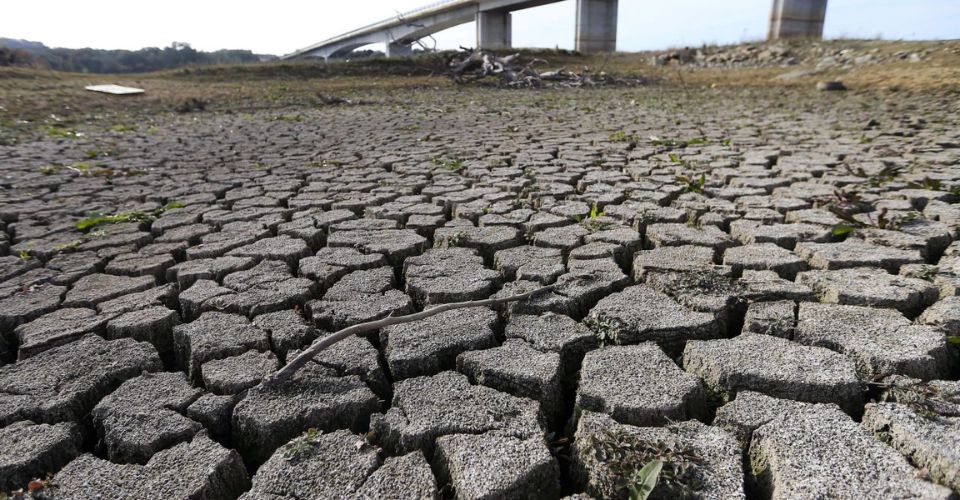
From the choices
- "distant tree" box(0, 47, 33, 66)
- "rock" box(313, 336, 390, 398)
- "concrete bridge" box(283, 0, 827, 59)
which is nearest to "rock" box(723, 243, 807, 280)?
"rock" box(313, 336, 390, 398)

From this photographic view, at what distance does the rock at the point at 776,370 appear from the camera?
127cm

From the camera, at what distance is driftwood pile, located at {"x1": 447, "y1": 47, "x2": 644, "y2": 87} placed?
43.2 feet

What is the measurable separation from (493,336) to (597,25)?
2628cm

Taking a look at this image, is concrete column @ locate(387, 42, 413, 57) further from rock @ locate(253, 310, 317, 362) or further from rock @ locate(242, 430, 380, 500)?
rock @ locate(242, 430, 380, 500)

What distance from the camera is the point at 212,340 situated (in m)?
1.60

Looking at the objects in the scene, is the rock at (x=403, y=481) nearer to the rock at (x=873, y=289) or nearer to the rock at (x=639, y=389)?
the rock at (x=639, y=389)

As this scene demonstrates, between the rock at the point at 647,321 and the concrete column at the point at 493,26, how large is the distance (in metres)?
29.9

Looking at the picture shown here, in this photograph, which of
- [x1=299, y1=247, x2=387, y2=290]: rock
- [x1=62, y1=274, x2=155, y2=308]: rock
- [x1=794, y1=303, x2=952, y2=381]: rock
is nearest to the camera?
[x1=794, y1=303, x2=952, y2=381]: rock

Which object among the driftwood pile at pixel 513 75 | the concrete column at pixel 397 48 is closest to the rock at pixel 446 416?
the driftwood pile at pixel 513 75

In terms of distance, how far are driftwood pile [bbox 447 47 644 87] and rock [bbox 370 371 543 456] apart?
12.2 meters

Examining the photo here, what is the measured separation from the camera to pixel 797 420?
1165 mm

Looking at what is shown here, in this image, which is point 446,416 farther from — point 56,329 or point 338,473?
point 56,329

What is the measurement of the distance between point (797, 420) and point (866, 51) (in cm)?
1535

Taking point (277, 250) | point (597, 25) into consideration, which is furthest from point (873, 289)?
point (597, 25)
